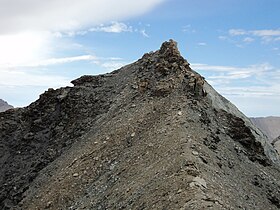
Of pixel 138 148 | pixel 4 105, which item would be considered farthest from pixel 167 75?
pixel 4 105

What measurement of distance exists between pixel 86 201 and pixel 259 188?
27.3 ft

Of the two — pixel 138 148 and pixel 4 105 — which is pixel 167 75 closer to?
pixel 138 148

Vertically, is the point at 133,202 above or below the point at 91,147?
below

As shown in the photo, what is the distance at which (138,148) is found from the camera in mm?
22000

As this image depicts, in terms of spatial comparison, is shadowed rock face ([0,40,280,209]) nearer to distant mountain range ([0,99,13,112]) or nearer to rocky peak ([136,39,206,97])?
rocky peak ([136,39,206,97])

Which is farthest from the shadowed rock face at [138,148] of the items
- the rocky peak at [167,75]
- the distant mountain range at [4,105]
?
the distant mountain range at [4,105]

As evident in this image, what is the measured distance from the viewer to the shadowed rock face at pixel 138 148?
18062mm

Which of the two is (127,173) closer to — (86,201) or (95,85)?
(86,201)

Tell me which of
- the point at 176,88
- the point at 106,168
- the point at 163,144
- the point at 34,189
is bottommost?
the point at 34,189

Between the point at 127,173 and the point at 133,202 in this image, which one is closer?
the point at 133,202

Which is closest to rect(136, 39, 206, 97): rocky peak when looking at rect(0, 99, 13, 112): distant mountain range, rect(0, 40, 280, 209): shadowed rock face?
rect(0, 40, 280, 209): shadowed rock face

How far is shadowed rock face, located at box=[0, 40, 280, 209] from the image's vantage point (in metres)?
18.1

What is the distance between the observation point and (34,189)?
2514 centimetres

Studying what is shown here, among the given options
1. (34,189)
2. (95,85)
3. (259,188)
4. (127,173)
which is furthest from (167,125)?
(95,85)
